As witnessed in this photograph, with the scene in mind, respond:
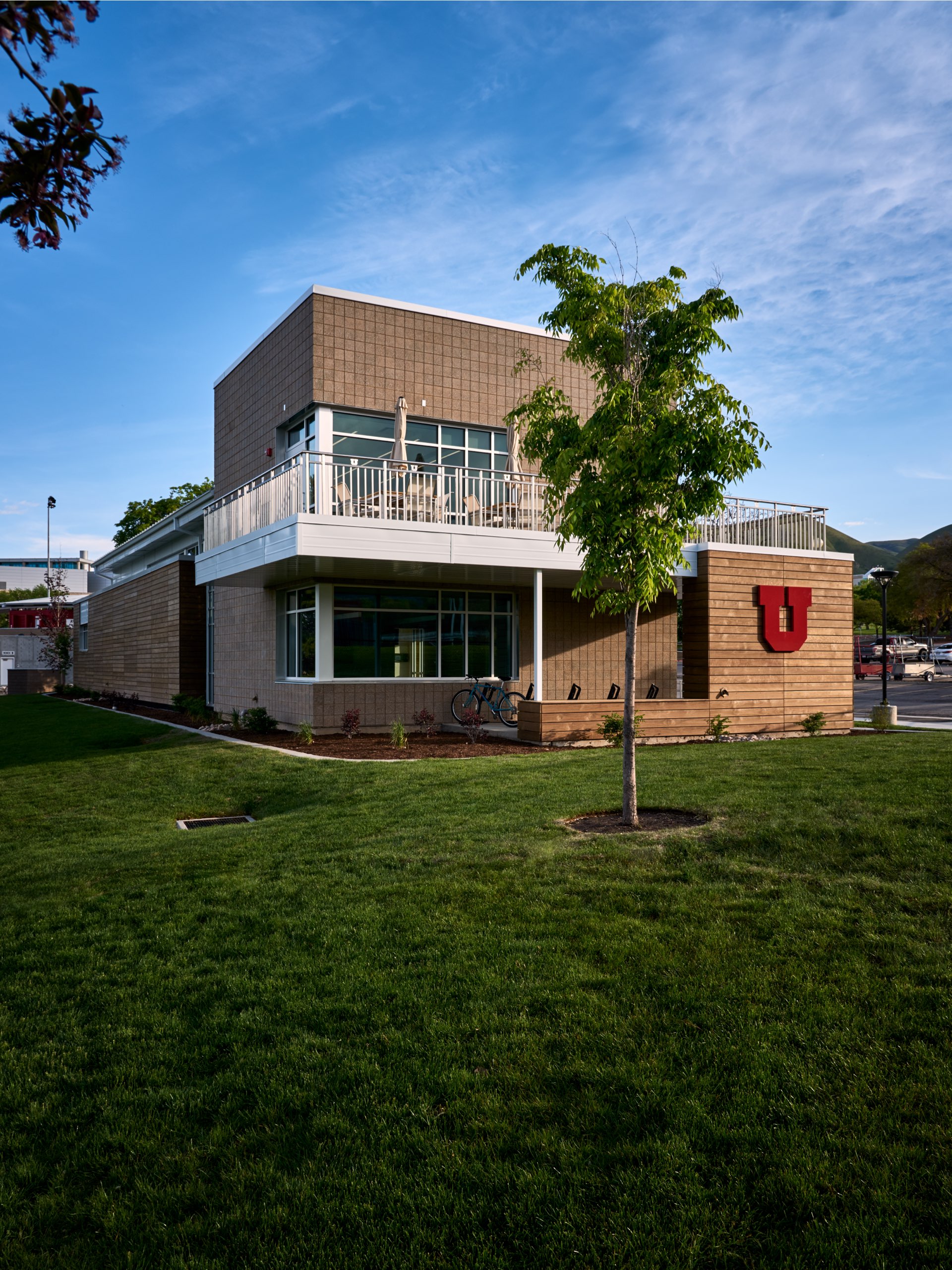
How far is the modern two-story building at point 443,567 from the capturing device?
14.7m

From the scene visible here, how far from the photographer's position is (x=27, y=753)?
15617 millimetres

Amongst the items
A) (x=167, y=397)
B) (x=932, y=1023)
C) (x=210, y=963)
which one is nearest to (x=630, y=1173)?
(x=932, y=1023)

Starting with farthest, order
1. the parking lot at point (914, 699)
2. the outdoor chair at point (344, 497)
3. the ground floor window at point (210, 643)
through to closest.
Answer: the parking lot at point (914, 699)
the ground floor window at point (210, 643)
the outdoor chair at point (344, 497)

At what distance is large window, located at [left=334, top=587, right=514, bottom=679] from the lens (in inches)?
632

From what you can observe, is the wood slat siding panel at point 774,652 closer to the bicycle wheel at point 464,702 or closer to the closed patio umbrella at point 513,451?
the closed patio umbrella at point 513,451

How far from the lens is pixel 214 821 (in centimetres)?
952

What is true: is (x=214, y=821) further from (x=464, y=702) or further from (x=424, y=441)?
(x=424, y=441)

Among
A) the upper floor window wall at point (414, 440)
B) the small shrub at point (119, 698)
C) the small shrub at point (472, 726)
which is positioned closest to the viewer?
the small shrub at point (472, 726)

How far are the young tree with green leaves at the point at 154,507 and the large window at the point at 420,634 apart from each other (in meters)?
36.5

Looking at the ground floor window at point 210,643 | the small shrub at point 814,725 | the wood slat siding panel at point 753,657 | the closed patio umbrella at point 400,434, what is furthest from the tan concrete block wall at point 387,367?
the small shrub at point 814,725

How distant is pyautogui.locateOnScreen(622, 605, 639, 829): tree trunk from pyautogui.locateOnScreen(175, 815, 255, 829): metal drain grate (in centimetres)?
419

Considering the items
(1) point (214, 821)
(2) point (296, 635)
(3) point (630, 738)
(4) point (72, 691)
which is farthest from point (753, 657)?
(4) point (72, 691)

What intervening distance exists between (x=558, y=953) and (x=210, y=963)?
195 cm

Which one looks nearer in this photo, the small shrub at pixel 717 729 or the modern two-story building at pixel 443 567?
the modern two-story building at pixel 443 567
